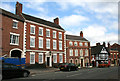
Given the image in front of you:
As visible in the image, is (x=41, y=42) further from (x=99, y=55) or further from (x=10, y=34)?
(x=99, y=55)

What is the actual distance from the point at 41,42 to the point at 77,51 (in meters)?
18.9

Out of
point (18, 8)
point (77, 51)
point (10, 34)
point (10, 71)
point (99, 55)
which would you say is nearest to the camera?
point (10, 71)

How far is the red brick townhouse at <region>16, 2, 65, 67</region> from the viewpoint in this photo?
26.5 metres

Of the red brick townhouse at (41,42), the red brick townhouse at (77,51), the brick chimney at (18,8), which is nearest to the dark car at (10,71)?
the red brick townhouse at (41,42)

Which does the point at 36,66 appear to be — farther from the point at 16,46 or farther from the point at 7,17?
the point at 7,17

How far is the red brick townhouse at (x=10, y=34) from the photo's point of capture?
2167 centimetres

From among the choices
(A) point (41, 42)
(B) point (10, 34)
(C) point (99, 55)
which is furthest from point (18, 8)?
(C) point (99, 55)

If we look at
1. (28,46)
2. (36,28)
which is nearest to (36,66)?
(28,46)

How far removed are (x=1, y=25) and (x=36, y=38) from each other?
8.26 m

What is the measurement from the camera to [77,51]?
146ft

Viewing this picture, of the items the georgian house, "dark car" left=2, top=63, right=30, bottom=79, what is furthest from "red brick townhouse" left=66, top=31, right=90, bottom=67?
"dark car" left=2, top=63, right=30, bottom=79

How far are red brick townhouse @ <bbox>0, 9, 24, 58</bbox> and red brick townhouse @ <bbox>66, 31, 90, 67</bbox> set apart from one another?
1976cm

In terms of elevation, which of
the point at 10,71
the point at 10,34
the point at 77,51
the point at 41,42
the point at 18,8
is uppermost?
the point at 18,8

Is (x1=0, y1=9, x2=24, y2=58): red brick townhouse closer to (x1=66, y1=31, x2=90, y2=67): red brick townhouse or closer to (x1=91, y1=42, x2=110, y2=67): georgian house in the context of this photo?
(x1=66, y1=31, x2=90, y2=67): red brick townhouse
